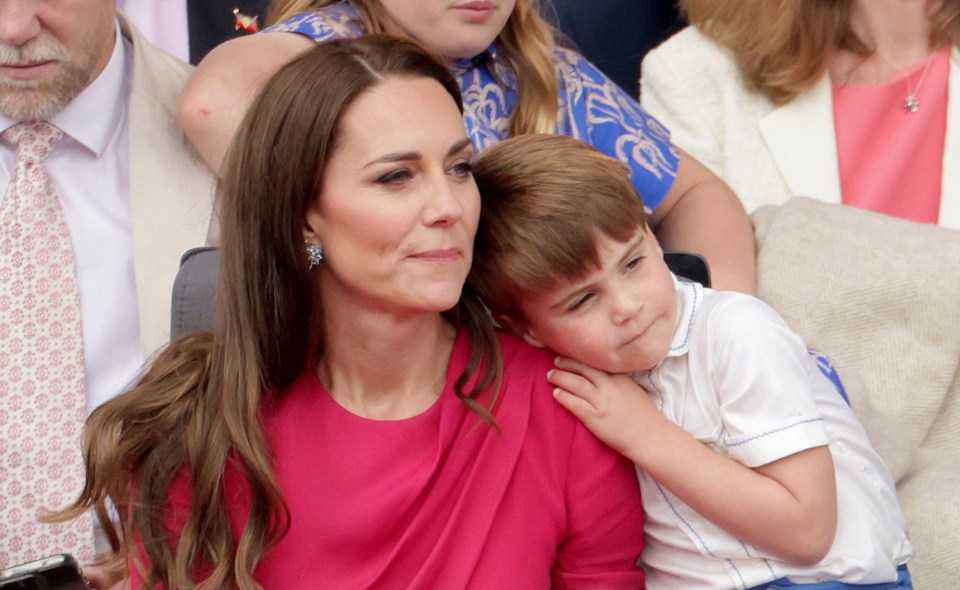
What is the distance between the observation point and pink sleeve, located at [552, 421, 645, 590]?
1.67m

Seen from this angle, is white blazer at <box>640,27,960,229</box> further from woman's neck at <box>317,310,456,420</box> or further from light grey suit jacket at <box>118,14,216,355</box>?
woman's neck at <box>317,310,456,420</box>

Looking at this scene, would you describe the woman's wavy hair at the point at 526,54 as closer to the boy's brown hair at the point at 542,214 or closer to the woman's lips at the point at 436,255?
the boy's brown hair at the point at 542,214

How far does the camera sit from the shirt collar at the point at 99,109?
213cm

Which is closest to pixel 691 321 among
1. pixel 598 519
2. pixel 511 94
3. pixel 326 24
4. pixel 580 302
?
pixel 580 302

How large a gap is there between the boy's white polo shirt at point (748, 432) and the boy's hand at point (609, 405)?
2.3 inches

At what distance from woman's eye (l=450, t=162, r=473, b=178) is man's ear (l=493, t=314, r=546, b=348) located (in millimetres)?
196

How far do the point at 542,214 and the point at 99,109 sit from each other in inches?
34.2

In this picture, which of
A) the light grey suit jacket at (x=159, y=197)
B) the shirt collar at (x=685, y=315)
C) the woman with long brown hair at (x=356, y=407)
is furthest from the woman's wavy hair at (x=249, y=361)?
the light grey suit jacket at (x=159, y=197)

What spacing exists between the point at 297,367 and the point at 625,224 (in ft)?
1.45

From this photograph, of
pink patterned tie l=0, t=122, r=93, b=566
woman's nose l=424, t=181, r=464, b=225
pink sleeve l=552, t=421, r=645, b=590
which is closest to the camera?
woman's nose l=424, t=181, r=464, b=225

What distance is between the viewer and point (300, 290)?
1.69 m

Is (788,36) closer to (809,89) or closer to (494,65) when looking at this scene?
(809,89)

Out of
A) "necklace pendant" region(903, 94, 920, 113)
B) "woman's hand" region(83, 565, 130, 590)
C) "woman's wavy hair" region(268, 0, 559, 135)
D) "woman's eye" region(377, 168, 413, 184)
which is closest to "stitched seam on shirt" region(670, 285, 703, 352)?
"woman's eye" region(377, 168, 413, 184)

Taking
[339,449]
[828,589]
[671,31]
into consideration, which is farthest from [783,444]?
[671,31]
